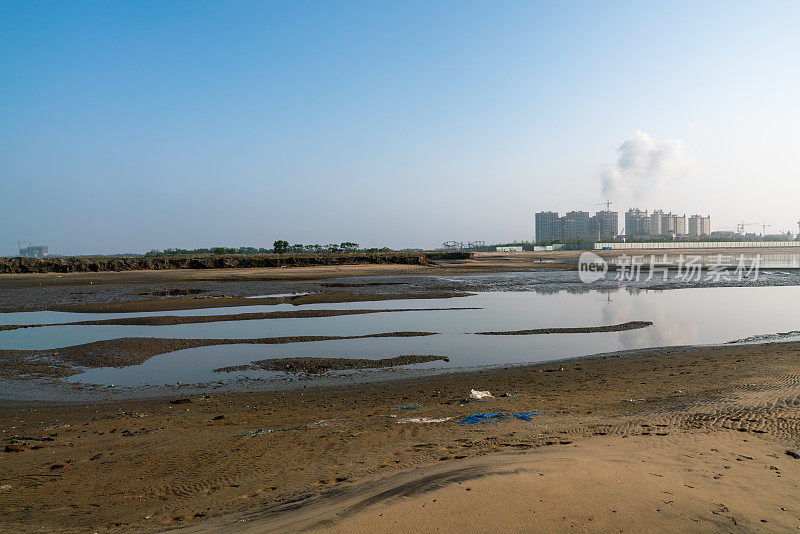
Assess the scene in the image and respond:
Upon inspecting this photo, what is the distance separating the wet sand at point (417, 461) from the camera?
4590 mm

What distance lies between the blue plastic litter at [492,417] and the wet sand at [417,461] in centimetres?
18

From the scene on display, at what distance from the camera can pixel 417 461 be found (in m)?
6.25

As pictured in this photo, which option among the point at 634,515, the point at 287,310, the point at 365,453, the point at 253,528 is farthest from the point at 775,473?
the point at 287,310

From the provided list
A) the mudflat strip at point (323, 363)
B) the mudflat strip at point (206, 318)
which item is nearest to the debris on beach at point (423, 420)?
the mudflat strip at point (323, 363)

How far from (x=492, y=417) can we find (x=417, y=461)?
8.58ft

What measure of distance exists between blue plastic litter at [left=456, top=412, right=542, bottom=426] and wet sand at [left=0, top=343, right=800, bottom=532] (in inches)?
7.2

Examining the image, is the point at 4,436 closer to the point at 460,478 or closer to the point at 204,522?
the point at 204,522

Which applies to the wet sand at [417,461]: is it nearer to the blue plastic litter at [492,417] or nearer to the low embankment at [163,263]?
the blue plastic litter at [492,417]

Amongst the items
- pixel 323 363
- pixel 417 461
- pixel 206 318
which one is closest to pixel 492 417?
pixel 417 461

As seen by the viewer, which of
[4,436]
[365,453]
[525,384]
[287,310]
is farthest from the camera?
[287,310]

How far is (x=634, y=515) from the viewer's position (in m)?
4.41

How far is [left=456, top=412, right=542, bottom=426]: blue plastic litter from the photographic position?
8.21 m

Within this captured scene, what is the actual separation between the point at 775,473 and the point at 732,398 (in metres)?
4.19

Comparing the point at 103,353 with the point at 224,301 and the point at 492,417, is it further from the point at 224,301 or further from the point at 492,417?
the point at 224,301
